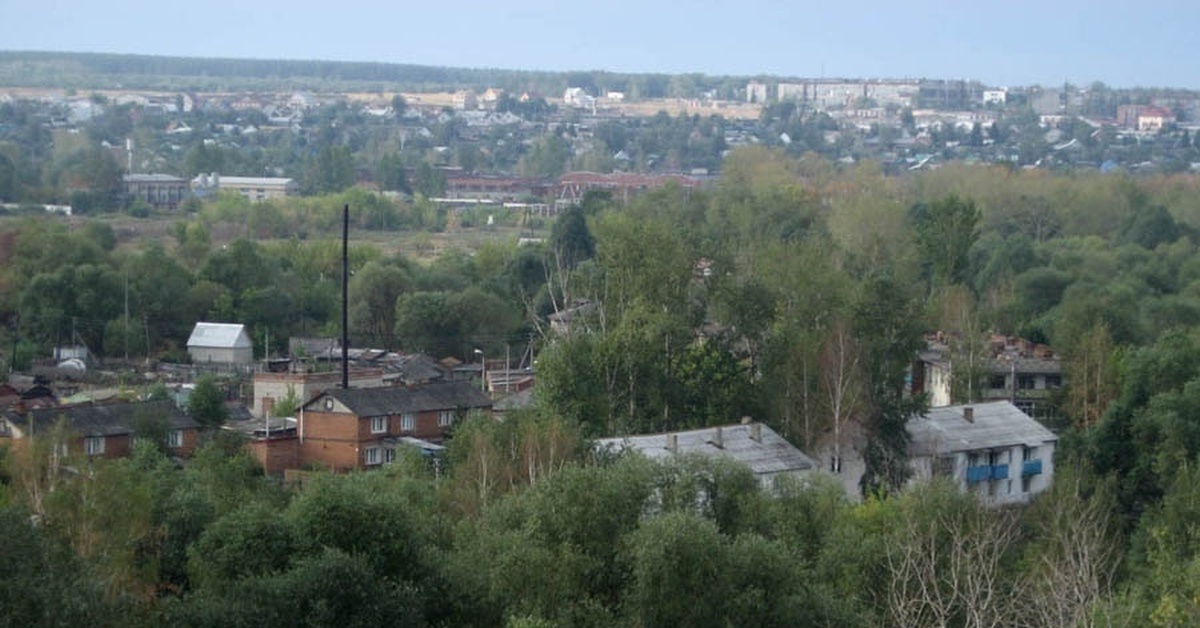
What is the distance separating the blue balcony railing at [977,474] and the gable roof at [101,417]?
6675mm

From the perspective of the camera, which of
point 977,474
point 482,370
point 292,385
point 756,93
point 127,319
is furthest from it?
point 756,93

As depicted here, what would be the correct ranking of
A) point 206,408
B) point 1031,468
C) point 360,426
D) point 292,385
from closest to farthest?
point 1031,468
point 360,426
point 206,408
point 292,385

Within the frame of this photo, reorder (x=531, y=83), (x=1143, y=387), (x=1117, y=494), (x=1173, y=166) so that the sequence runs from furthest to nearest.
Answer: (x=531, y=83) → (x=1173, y=166) → (x=1143, y=387) → (x=1117, y=494)

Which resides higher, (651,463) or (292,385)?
(651,463)

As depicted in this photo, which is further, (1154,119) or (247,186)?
(1154,119)

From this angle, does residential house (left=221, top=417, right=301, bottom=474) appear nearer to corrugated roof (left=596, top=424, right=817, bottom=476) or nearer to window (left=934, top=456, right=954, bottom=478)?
corrugated roof (left=596, top=424, right=817, bottom=476)

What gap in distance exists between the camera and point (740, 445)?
1634 centimetres

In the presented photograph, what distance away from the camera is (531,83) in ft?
428

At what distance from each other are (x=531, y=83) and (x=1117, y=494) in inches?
4523

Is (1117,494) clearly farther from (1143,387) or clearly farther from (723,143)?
(723,143)

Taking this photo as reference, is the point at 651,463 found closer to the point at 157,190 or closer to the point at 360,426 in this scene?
the point at 360,426

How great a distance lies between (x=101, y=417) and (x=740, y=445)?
548 centimetres

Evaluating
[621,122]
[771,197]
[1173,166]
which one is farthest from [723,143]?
[771,197]

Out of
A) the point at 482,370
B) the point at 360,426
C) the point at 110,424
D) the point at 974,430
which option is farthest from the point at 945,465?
the point at 482,370
